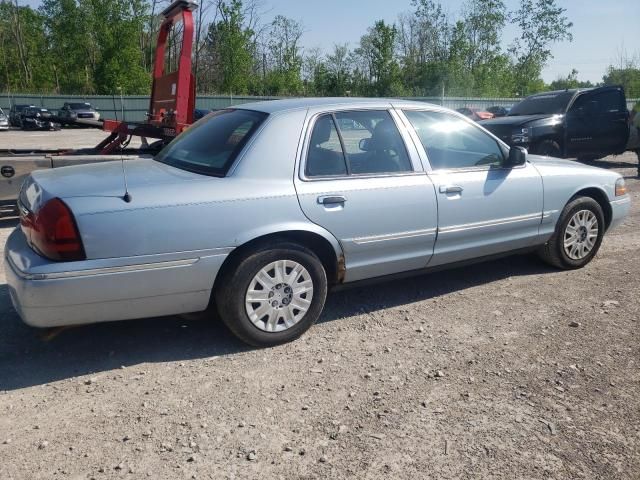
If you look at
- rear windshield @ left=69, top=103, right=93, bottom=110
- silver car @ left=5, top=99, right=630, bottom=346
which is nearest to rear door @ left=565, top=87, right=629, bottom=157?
silver car @ left=5, top=99, right=630, bottom=346

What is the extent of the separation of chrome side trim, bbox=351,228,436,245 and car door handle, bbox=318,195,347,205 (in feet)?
0.94

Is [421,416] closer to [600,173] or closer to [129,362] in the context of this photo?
[129,362]

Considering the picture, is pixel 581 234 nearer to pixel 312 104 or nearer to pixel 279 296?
pixel 312 104

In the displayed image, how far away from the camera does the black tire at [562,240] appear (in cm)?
511

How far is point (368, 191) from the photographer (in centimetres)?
397

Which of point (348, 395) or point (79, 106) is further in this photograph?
point (79, 106)

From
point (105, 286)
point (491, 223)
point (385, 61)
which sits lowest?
point (105, 286)

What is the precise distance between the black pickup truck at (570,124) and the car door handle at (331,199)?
8.39 m

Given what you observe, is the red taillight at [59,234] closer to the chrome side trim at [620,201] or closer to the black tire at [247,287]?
the black tire at [247,287]

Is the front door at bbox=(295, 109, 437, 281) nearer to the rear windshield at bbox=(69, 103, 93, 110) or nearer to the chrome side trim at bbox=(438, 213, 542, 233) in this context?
the chrome side trim at bbox=(438, 213, 542, 233)

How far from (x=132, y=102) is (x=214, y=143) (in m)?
A: 38.6

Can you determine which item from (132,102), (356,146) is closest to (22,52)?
(132,102)

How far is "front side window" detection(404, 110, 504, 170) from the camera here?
439 cm

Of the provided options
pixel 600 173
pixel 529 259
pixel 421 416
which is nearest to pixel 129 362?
pixel 421 416
